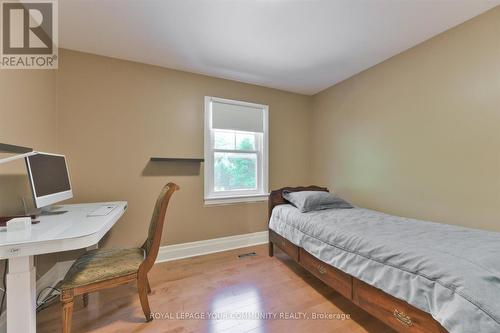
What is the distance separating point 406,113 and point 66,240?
306 centimetres

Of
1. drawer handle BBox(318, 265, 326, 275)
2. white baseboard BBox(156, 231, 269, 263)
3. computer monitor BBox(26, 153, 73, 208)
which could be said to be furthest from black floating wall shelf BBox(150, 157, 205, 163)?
drawer handle BBox(318, 265, 326, 275)

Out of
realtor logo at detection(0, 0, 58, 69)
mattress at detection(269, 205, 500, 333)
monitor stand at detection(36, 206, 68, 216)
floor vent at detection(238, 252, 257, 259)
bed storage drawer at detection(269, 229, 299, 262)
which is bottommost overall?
floor vent at detection(238, 252, 257, 259)

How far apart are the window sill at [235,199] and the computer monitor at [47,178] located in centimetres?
150

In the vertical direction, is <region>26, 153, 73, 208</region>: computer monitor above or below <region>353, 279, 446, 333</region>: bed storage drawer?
above

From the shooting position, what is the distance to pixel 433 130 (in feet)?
6.73

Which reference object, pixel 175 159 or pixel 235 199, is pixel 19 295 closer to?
pixel 175 159

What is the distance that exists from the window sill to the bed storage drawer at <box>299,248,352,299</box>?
1.19 m

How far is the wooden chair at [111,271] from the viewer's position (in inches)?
50.3

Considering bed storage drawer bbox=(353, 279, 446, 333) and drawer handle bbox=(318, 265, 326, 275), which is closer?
bed storage drawer bbox=(353, 279, 446, 333)

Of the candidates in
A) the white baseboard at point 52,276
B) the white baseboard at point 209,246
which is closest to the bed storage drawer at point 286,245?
the white baseboard at point 209,246

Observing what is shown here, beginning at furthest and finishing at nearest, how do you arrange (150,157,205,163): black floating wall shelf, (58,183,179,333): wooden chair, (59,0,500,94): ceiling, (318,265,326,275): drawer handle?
(150,157,205,163): black floating wall shelf → (318,265,326,275): drawer handle → (59,0,500,94): ceiling → (58,183,179,333): wooden chair

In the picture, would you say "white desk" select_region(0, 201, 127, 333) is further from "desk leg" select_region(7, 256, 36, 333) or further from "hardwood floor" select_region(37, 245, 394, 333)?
"hardwood floor" select_region(37, 245, 394, 333)

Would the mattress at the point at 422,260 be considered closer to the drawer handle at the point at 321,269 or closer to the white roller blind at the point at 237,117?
the drawer handle at the point at 321,269

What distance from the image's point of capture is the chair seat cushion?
133cm
